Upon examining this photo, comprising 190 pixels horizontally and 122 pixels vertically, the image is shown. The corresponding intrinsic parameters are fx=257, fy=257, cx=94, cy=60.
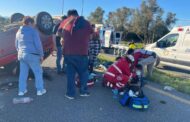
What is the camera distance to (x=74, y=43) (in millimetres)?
5789

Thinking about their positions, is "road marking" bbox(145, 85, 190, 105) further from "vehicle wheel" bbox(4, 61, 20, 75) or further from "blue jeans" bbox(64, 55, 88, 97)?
"vehicle wheel" bbox(4, 61, 20, 75)

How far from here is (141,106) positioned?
550 cm

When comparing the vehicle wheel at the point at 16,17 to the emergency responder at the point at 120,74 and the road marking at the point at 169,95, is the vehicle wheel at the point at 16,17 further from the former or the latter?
the road marking at the point at 169,95

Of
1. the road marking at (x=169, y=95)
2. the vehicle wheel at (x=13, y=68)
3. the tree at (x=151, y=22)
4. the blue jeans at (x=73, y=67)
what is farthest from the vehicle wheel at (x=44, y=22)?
the tree at (x=151, y=22)

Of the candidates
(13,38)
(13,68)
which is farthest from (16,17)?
(13,68)

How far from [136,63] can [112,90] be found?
112cm

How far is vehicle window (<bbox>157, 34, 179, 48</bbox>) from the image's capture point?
11.9 metres

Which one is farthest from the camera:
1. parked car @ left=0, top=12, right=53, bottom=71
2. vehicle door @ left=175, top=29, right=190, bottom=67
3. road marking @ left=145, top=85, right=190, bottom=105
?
vehicle door @ left=175, top=29, right=190, bottom=67

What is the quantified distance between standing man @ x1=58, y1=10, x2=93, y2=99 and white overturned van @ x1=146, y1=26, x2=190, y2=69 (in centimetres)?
677

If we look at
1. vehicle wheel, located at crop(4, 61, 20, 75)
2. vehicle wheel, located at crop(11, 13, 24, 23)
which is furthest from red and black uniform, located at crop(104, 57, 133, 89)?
vehicle wheel, located at crop(11, 13, 24, 23)

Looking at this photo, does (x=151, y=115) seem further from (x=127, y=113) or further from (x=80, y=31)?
(x=80, y=31)

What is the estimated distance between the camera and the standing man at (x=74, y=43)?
575 cm

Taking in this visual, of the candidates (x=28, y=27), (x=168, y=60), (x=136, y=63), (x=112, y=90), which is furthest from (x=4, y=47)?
(x=168, y=60)

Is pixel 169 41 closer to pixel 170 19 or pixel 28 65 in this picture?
pixel 28 65
